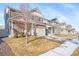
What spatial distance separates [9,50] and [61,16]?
538 mm

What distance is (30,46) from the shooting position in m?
1.35

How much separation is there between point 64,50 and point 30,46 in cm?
30

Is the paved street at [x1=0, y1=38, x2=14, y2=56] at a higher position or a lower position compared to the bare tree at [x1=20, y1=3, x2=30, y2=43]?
lower

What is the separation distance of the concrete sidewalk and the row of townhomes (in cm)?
10

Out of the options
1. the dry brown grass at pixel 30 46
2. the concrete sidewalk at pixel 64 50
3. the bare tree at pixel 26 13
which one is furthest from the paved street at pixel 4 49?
the concrete sidewalk at pixel 64 50

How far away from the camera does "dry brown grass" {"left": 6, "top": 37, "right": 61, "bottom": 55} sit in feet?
4.37

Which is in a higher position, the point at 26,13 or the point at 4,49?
the point at 26,13

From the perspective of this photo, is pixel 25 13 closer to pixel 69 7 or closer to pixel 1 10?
pixel 1 10

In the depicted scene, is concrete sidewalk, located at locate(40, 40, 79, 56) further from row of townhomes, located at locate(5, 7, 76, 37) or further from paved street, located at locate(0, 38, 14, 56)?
paved street, located at locate(0, 38, 14, 56)

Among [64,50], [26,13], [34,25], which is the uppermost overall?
[26,13]

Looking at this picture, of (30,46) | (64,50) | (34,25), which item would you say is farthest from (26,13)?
(64,50)

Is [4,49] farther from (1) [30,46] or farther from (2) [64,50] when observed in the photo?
(2) [64,50]

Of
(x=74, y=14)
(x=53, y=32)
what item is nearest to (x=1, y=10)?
(x=53, y=32)

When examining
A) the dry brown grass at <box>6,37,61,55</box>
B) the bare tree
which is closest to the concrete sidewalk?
the dry brown grass at <box>6,37,61,55</box>
